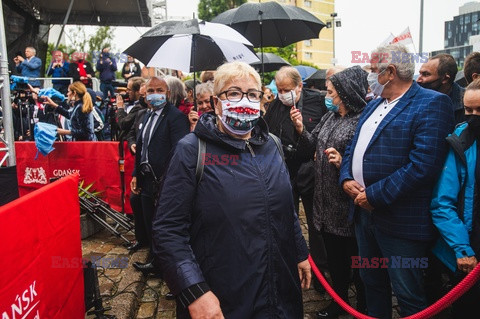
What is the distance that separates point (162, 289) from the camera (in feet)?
13.6

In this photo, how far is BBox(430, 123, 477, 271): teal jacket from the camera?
93.9 inches

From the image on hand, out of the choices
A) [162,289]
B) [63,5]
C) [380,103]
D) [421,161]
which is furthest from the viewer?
[63,5]

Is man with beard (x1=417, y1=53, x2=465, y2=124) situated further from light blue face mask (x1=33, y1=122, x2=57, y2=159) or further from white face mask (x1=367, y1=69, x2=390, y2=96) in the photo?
light blue face mask (x1=33, y1=122, x2=57, y2=159)

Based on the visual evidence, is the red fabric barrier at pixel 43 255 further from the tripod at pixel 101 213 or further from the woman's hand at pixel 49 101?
the woman's hand at pixel 49 101

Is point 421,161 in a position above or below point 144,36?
below

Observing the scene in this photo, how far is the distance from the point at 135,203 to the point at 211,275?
9.61 ft

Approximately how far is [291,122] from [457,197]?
1929 millimetres

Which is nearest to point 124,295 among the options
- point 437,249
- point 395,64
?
point 437,249

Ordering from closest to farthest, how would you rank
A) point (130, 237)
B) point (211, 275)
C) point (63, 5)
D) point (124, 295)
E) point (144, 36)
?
point (211, 275) < point (124, 295) < point (144, 36) < point (130, 237) < point (63, 5)

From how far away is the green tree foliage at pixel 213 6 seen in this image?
44.8 metres

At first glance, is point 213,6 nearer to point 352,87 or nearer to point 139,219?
point 139,219

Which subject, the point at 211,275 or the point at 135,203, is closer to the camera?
the point at 211,275

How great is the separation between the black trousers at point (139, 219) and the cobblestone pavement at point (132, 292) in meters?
0.14

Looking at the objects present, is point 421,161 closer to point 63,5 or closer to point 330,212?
point 330,212
